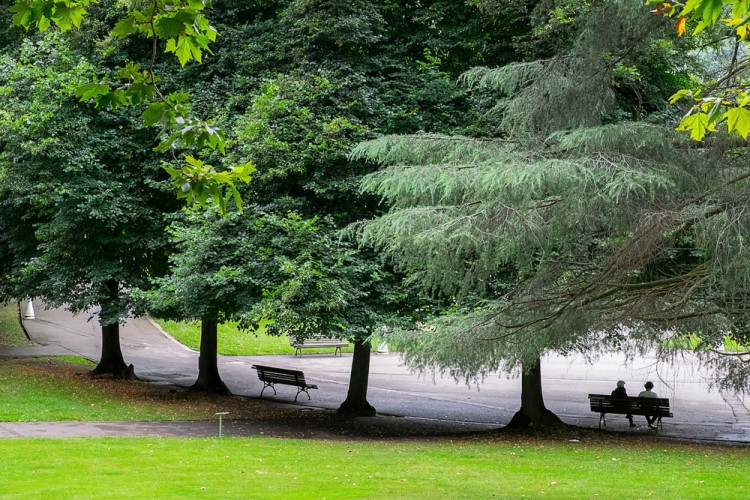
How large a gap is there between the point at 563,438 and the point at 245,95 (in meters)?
10.1

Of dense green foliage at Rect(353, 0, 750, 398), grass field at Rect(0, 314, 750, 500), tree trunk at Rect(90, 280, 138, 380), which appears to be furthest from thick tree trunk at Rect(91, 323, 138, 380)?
dense green foliage at Rect(353, 0, 750, 398)

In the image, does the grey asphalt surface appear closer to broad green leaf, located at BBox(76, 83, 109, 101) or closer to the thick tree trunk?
the thick tree trunk

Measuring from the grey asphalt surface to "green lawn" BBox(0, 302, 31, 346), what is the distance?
587mm

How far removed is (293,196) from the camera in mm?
17031

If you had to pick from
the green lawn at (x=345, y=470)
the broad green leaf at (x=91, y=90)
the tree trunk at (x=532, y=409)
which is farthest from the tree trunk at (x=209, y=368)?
the broad green leaf at (x=91, y=90)

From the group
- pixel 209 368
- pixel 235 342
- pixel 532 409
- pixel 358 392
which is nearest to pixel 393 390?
pixel 358 392

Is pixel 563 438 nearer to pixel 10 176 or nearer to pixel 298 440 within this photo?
pixel 298 440

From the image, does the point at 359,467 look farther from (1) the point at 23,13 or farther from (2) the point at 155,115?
(1) the point at 23,13

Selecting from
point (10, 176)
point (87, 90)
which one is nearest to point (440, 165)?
point (87, 90)

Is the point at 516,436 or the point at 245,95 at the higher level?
the point at 245,95

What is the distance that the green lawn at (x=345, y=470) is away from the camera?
9.91 meters

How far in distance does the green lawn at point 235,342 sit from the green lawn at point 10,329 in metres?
5.96

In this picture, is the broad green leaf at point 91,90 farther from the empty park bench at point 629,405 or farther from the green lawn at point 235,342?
the green lawn at point 235,342

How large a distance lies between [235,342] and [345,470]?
78.5 feet
